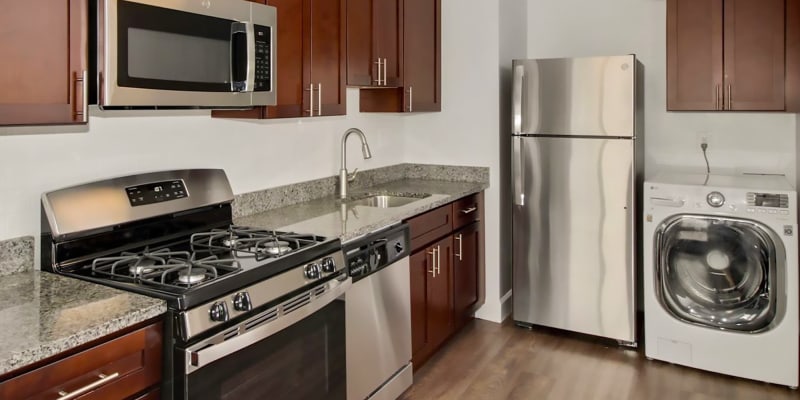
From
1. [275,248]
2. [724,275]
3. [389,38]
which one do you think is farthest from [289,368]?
[724,275]

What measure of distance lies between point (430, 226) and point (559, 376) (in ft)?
3.45

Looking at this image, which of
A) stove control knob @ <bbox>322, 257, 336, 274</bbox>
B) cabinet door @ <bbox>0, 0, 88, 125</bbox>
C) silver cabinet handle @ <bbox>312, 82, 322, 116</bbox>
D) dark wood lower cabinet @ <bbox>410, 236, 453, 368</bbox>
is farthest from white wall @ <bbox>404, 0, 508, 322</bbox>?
cabinet door @ <bbox>0, 0, 88, 125</bbox>

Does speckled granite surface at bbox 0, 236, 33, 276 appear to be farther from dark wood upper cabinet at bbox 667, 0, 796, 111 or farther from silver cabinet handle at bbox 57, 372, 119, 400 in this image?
dark wood upper cabinet at bbox 667, 0, 796, 111

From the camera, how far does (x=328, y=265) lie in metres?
2.13

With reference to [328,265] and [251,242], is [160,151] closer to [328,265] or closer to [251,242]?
[251,242]

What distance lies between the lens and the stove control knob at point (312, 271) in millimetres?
2012

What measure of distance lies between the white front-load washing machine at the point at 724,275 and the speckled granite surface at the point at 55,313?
2.64m

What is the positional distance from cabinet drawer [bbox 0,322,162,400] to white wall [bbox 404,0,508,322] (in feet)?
8.67

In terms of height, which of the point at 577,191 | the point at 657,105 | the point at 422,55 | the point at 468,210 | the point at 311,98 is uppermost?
the point at 422,55

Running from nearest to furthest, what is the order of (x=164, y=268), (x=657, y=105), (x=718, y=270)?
(x=164, y=268)
(x=718, y=270)
(x=657, y=105)

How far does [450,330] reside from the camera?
340 centimetres

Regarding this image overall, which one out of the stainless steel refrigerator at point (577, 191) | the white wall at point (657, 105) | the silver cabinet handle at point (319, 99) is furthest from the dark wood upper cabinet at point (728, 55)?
the silver cabinet handle at point (319, 99)

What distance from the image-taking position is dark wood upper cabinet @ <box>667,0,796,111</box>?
10.1ft

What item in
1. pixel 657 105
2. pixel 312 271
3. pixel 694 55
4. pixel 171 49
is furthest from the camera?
pixel 657 105
